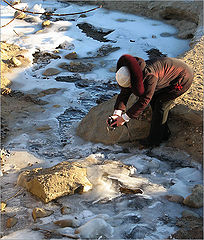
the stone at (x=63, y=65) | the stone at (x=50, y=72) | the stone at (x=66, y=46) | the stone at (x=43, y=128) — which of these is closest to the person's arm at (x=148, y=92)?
the stone at (x=43, y=128)

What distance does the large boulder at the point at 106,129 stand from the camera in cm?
391

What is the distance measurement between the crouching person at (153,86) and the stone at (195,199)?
2.90ft

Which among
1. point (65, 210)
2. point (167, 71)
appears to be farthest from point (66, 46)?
point (65, 210)

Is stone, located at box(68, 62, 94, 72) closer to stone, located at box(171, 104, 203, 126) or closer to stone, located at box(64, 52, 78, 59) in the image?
stone, located at box(64, 52, 78, 59)

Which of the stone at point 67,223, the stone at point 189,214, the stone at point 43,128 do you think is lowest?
the stone at point 43,128

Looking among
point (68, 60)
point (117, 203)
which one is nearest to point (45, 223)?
point (117, 203)

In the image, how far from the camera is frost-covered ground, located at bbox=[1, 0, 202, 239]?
259 centimetres

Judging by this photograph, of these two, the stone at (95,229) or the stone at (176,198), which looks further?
the stone at (176,198)

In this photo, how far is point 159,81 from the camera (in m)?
3.17

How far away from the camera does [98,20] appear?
8.95m

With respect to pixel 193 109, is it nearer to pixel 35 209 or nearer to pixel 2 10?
pixel 35 209

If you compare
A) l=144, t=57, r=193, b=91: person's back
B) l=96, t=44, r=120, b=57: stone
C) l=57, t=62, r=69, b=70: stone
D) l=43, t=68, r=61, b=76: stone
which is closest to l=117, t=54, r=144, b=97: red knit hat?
l=144, t=57, r=193, b=91: person's back

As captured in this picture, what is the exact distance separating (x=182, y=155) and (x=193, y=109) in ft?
1.72

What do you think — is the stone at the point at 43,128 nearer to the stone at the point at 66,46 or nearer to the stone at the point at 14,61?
the stone at the point at 14,61
